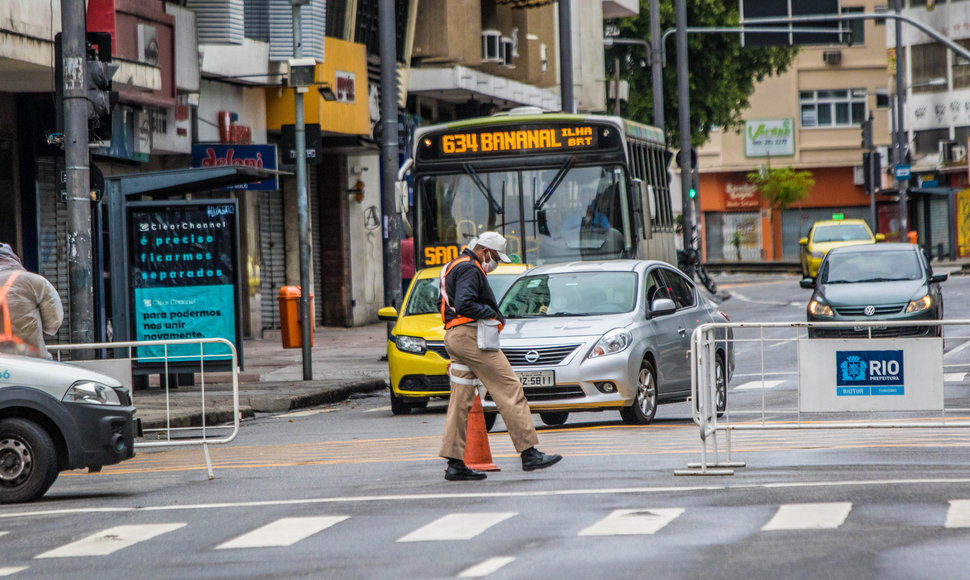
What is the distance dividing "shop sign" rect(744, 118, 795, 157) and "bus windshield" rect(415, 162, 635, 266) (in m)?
59.5

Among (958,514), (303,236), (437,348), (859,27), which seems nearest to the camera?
(958,514)

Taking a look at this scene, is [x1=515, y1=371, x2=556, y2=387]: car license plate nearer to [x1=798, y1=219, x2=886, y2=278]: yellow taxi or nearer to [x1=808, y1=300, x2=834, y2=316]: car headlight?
[x1=808, y1=300, x2=834, y2=316]: car headlight

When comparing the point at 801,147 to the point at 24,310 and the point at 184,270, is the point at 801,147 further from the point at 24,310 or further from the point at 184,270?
the point at 24,310

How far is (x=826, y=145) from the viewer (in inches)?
3125

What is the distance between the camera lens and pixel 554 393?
1477 centimetres

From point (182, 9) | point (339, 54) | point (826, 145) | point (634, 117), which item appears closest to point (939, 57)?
point (826, 145)

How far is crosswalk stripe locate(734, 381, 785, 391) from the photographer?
11.5 metres

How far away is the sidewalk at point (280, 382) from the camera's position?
14.2 metres

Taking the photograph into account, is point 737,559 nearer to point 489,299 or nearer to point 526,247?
point 489,299

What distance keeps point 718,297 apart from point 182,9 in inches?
703

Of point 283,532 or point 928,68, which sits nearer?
point 283,532

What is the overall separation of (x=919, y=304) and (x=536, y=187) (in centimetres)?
542

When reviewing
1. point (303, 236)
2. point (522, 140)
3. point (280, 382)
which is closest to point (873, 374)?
point (522, 140)

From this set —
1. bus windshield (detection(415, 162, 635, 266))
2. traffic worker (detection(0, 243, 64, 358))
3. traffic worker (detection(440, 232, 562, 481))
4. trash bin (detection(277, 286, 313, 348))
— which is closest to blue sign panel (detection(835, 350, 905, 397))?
traffic worker (detection(440, 232, 562, 481))
